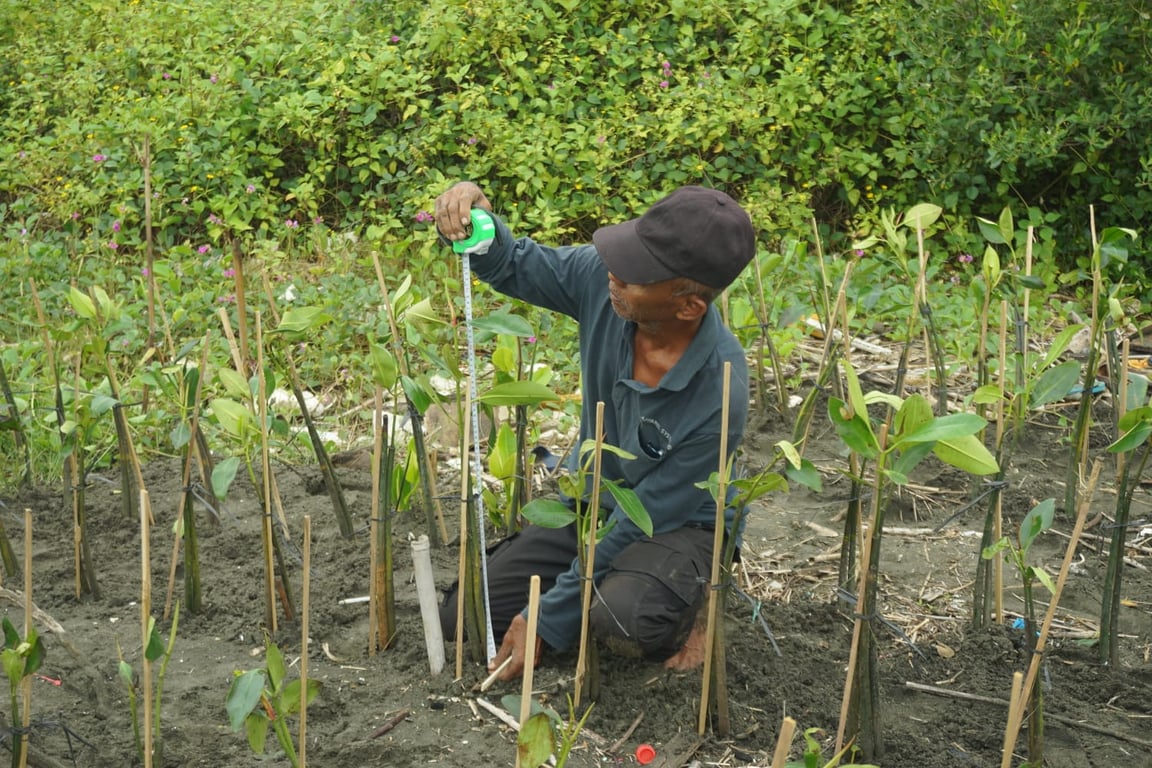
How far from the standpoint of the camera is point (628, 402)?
8.80ft

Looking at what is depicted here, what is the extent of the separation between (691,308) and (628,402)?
262 millimetres

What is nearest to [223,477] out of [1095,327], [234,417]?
[234,417]

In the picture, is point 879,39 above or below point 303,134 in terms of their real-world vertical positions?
above

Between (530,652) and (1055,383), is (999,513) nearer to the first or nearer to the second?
(1055,383)

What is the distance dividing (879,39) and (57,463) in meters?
4.16

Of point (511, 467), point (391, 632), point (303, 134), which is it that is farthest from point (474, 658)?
point (303, 134)

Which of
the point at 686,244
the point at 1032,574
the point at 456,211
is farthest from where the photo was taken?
the point at 456,211

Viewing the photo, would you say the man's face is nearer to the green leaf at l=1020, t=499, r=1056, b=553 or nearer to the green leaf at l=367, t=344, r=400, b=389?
the green leaf at l=367, t=344, r=400, b=389

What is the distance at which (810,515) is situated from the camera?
3486 millimetres

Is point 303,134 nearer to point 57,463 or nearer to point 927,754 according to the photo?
point 57,463

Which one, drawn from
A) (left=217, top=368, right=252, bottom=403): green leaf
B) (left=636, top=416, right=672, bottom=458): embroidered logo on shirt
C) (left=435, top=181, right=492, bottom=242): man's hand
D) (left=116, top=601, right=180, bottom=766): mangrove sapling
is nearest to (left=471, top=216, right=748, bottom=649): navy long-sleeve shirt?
(left=636, top=416, right=672, bottom=458): embroidered logo on shirt

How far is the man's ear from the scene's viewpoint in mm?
2537

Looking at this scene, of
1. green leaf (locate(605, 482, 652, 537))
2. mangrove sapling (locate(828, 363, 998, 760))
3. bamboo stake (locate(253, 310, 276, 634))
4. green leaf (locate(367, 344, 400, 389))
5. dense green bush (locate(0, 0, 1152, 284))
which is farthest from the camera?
dense green bush (locate(0, 0, 1152, 284))

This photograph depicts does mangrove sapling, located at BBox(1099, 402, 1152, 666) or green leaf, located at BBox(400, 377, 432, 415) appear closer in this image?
mangrove sapling, located at BBox(1099, 402, 1152, 666)
